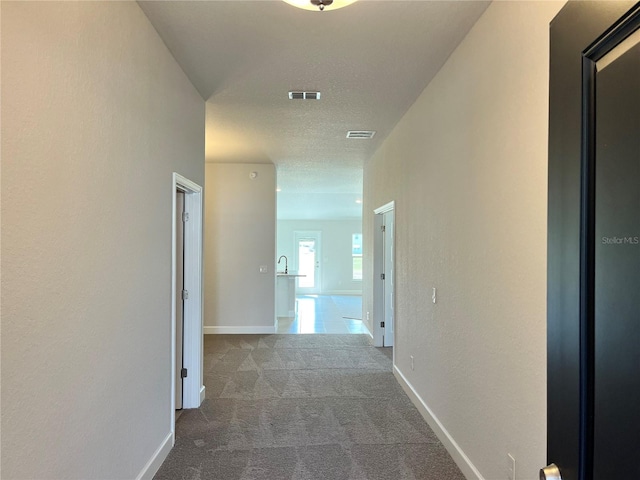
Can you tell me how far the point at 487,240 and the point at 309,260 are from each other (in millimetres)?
10958

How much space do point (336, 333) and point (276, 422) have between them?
337 cm

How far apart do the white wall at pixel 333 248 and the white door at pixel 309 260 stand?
0.14 m

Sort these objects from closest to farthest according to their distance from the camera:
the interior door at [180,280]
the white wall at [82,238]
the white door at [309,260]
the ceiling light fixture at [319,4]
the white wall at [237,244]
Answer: the white wall at [82,238] → the ceiling light fixture at [319,4] → the interior door at [180,280] → the white wall at [237,244] → the white door at [309,260]

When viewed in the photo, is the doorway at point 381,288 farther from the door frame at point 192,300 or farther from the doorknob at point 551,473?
the doorknob at point 551,473

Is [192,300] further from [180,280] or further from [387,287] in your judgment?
[387,287]

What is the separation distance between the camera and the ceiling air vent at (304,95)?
3.12m

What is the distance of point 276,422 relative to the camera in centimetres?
304

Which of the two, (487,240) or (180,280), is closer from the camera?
(487,240)

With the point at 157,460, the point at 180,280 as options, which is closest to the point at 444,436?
the point at 157,460

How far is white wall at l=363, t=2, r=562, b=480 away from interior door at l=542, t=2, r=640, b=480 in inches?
31.1

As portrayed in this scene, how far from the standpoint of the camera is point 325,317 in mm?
8031

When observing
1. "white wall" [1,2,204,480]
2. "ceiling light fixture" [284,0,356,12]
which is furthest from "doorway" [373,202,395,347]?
"ceiling light fixture" [284,0,356,12]

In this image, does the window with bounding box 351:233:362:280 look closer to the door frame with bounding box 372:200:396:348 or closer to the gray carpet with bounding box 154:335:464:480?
the door frame with bounding box 372:200:396:348

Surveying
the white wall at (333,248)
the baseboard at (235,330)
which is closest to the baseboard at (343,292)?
the white wall at (333,248)
